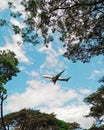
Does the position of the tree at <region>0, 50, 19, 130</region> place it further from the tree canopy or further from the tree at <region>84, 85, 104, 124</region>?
the tree at <region>84, 85, 104, 124</region>

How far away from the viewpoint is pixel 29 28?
88.5ft

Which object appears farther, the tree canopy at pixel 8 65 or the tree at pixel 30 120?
the tree at pixel 30 120

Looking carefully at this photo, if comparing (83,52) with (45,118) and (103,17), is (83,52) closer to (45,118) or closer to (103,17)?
(103,17)

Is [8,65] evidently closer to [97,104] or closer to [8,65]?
[8,65]

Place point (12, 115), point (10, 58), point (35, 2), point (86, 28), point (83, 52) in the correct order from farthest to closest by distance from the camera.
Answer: point (12, 115) → point (10, 58) → point (83, 52) → point (86, 28) → point (35, 2)

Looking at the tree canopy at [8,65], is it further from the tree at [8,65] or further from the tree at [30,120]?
the tree at [30,120]

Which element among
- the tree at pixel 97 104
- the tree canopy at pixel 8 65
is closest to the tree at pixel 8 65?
the tree canopy at pixel 8 65

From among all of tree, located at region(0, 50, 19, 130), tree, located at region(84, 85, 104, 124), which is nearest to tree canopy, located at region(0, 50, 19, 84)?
tree, located at region(0, 50, 19, 130)

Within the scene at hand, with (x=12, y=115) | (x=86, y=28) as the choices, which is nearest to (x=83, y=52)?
(x=86, y=28)

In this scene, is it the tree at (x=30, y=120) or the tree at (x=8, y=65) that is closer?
the tree at (x=8, y=65)

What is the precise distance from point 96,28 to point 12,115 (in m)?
34.3

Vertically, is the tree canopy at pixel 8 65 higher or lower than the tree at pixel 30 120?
lower

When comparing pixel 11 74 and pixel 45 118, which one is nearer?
pixel 11 74

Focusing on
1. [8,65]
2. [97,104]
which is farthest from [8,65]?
[97,104]
